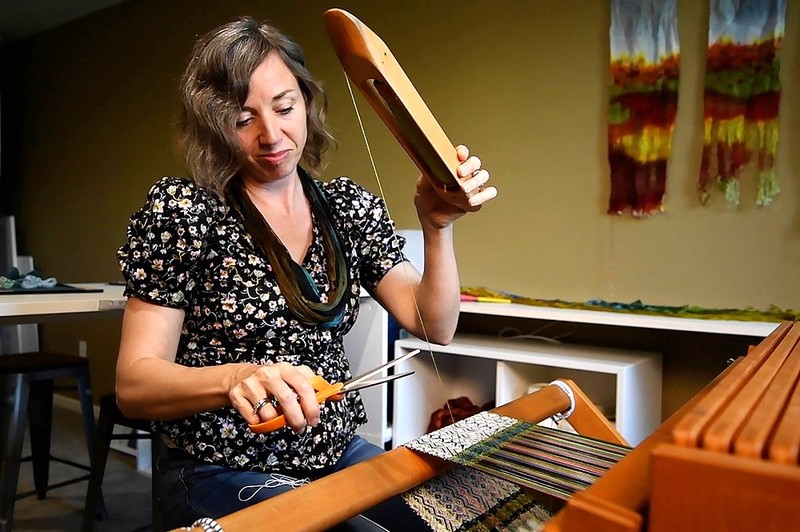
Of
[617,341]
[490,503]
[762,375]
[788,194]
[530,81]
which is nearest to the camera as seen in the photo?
[762,375]

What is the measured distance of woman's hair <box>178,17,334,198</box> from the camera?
3.34 ft

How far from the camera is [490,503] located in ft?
2.62

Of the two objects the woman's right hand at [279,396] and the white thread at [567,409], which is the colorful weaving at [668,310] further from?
the woman's right hand at [279,396]

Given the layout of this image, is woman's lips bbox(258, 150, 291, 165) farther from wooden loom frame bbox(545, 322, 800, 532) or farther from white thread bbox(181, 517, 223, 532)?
wooden loom frame bbox(545, 322, 800, 532)

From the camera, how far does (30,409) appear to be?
2.26 metres

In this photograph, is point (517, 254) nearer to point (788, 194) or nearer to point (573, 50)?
point (573, 50)

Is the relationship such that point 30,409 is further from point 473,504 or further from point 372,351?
point 473,504

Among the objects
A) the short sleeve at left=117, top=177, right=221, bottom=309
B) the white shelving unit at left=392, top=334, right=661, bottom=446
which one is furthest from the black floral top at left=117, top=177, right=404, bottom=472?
the white shelving unit at left=392, top=334, right=661, bottom=446

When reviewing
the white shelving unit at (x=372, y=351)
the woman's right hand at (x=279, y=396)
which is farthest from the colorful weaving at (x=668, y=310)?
the woman's right hand at (x=279, y=396)

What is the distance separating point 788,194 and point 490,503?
1316 mm

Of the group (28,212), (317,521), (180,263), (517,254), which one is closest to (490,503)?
(317,521)

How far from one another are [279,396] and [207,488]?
0.36m

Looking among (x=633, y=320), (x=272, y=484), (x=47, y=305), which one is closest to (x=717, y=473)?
(x=272, y=484)

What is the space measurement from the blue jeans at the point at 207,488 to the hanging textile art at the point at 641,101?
50.5 inches
